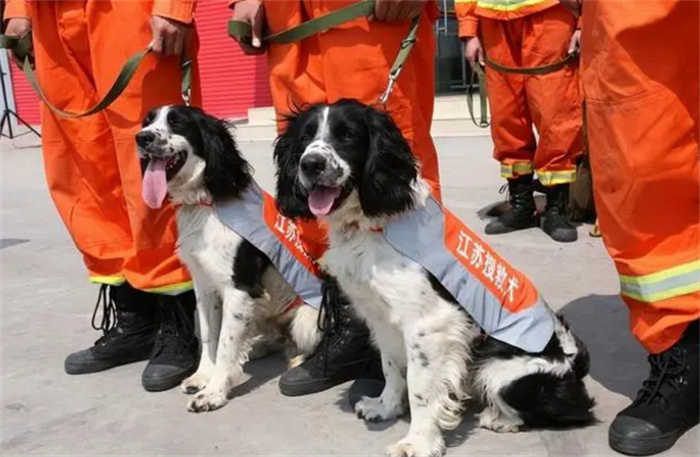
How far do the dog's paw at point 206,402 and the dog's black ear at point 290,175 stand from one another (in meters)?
0.85

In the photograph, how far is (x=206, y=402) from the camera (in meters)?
3.14

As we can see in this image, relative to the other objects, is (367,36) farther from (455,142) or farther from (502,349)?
(455,142)

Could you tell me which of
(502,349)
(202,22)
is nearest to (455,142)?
(202,22)

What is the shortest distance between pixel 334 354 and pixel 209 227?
2.51 feet

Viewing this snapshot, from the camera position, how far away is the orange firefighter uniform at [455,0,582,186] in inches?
204

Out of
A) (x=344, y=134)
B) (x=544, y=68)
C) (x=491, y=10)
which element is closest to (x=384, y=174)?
(x=344, y=134)

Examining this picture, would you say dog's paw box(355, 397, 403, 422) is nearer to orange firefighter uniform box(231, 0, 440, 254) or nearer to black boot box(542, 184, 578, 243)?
orange firefighter uniform box(231, 0, 440, 254)

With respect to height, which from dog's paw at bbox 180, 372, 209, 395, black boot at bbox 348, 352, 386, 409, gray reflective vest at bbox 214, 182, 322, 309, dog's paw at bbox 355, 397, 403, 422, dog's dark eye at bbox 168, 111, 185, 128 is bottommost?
dog's paw at bbox 180, 372, 209, 395

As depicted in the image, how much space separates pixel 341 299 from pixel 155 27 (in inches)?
54.6

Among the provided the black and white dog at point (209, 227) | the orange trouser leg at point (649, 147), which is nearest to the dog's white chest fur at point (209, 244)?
the black and white dog at point (209, 227)

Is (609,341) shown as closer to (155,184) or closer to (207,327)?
(207,327)

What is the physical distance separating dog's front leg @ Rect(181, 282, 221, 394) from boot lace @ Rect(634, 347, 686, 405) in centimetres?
180

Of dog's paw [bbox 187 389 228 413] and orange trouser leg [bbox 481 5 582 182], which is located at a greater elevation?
orange trouser leg [bbox 481 5 582 182]

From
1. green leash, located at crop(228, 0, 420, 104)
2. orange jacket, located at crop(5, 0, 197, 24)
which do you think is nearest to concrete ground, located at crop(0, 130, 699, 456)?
green leash, located at crop(228, 0, 420, 104)
